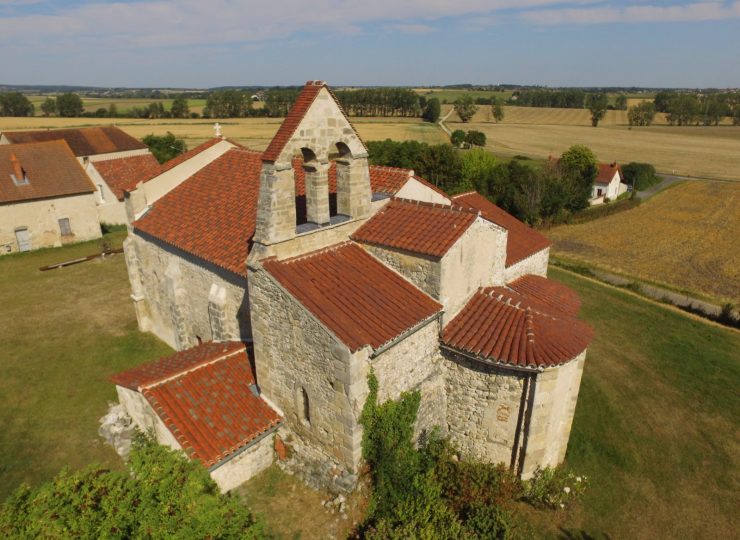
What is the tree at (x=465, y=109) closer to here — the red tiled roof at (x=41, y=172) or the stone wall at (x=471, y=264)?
the red tiled roof at (x=41, y=172)

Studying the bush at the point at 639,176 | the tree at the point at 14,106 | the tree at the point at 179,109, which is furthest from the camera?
the tree at the point at 179,109

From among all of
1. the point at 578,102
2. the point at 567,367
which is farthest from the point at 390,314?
the point at 578,102

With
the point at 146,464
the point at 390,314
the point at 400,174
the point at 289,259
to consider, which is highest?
the point at 400,174

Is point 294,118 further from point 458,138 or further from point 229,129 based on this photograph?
point 229,129

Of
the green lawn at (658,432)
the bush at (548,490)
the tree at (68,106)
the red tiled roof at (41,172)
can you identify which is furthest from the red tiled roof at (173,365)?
the tree at (68,106)

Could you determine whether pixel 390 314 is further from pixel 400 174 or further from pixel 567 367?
pixel 400 174
